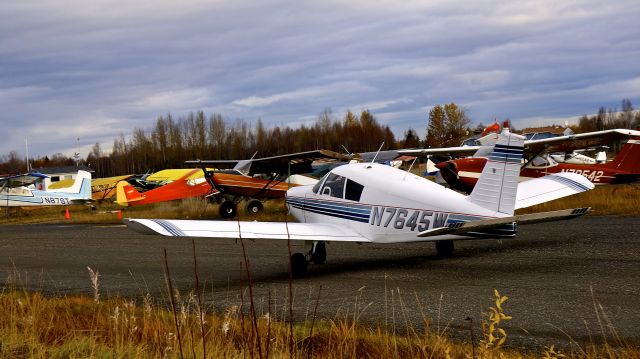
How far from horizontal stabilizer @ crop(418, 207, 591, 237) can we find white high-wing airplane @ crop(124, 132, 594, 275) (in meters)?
0.01

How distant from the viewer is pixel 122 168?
138 metres

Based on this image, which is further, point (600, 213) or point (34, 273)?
point (600, 213)

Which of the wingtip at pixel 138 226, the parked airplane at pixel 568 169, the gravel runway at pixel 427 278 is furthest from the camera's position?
the parked airplane at pixel 568 169

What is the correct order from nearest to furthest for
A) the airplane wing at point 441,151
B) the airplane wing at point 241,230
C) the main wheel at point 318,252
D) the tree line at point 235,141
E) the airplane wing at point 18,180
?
the airplane wing at point 241,230 → the main wheel at point 318,252 → the airplane wing at point 441,151 → the airplane wing at point 18,180 → the tree line at point 235,141

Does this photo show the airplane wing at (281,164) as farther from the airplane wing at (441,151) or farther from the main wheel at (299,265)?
the main wheel at (299,265)

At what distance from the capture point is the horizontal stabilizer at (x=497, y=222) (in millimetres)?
10195

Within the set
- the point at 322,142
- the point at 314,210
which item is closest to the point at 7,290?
the point at 314,210

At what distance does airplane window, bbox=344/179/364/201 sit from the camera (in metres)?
13.3

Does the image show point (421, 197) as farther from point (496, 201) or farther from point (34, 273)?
point (34, 273)

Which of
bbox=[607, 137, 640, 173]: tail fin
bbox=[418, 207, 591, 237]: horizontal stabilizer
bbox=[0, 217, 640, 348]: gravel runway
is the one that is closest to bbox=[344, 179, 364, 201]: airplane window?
bbox=[0, 217, 640, 348]: gravel runway

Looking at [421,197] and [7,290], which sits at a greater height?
[421,197]

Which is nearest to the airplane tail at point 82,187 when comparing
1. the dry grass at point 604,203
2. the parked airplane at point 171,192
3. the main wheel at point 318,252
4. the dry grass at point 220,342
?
the parked airplane at point 171,192

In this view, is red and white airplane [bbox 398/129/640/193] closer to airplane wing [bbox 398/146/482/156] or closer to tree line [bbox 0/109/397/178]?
airplane wing [bbox 398/146/482/156]

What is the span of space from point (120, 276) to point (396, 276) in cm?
576
